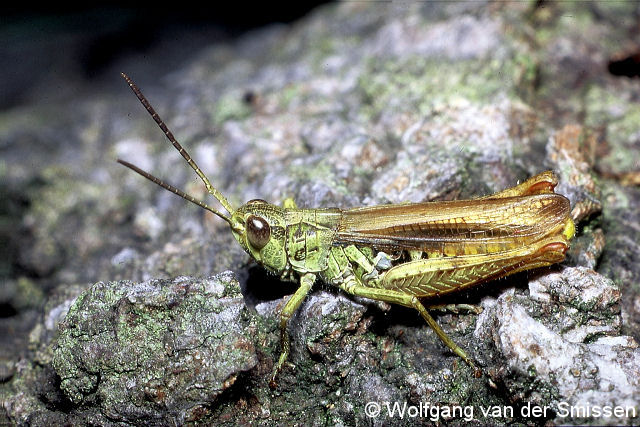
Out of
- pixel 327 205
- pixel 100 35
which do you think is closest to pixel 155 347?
pixel 327 205

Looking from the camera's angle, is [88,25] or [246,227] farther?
[88,25]

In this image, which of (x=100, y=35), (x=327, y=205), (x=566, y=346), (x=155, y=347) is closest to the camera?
(x=566, y=346)

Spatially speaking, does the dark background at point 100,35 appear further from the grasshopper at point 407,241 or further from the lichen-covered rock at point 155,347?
the lichen-covered rock at point 155,347

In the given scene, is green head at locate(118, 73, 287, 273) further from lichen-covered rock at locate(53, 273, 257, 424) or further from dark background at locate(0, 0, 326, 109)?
dark background at locate(0, 0, 326, 109)

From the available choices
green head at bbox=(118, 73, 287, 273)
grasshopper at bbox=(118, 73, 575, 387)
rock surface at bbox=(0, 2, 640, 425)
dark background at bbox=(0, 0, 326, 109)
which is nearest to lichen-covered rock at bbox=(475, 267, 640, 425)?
rock surface at bbox=(0, 2, 640, 425)

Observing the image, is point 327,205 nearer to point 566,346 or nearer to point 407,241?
point 407,241

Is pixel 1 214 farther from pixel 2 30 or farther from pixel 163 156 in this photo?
pixel 2 30

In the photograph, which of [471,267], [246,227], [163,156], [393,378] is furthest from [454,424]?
[163,156]
